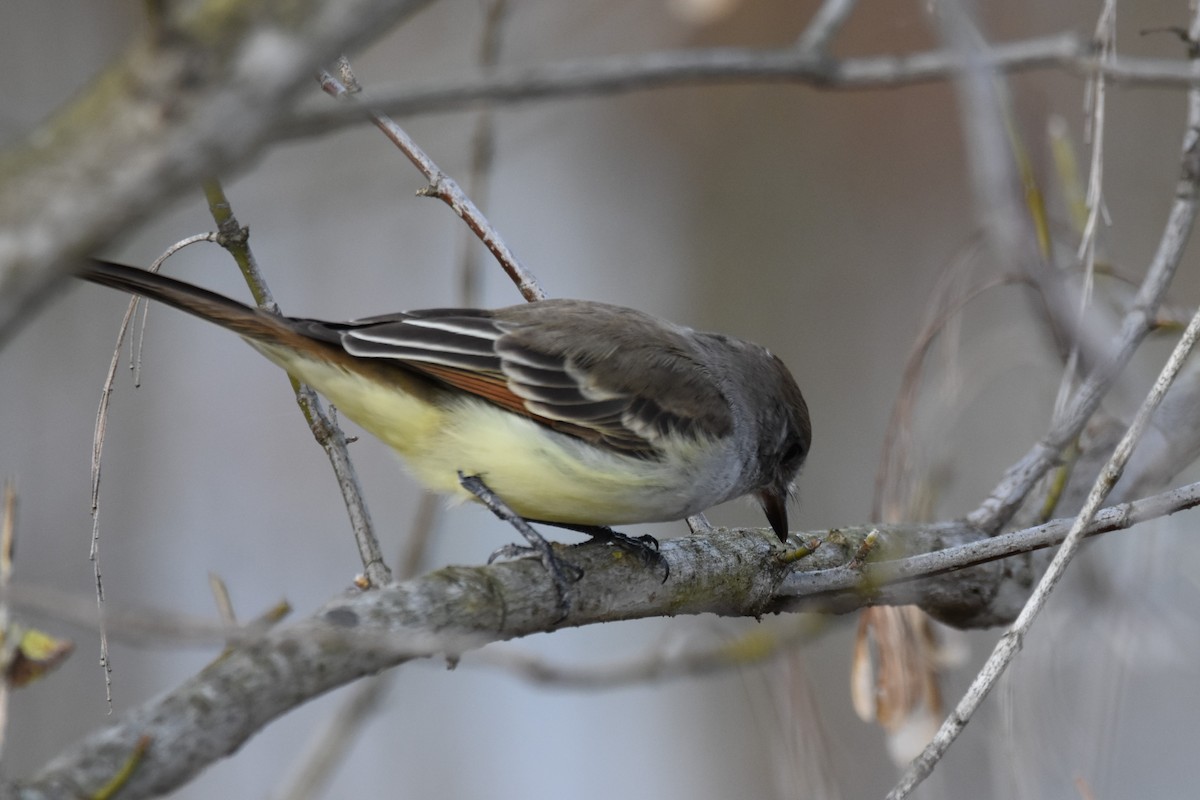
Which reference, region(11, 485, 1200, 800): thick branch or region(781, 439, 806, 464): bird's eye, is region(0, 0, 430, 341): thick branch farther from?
region(781, 439, 806, 464): bird's eye

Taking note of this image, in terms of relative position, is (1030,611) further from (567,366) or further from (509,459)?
(567,366)

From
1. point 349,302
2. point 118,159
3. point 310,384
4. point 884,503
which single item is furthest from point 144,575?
point 118,159

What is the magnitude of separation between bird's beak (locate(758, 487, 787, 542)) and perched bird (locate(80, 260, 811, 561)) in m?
0.23

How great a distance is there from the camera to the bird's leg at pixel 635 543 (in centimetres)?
317

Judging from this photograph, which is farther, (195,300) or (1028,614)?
(195,300)

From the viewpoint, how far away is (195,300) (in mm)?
2949

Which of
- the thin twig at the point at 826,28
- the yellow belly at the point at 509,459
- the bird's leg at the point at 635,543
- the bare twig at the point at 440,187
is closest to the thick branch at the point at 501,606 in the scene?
the bird's leg at the point at 635,543

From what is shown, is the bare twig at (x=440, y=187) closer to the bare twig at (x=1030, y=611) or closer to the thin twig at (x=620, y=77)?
the thin twig at (x=620, y=77)

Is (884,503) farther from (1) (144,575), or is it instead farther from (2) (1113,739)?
(1) (144,575)

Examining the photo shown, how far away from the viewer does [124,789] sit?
1.63m

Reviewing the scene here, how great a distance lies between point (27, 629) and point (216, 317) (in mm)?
1034

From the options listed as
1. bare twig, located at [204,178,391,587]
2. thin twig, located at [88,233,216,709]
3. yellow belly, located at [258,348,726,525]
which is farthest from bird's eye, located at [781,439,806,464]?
thin twig, located at [88,233,216,709]

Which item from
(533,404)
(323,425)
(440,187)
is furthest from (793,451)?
(323,425)

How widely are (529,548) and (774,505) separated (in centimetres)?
124
